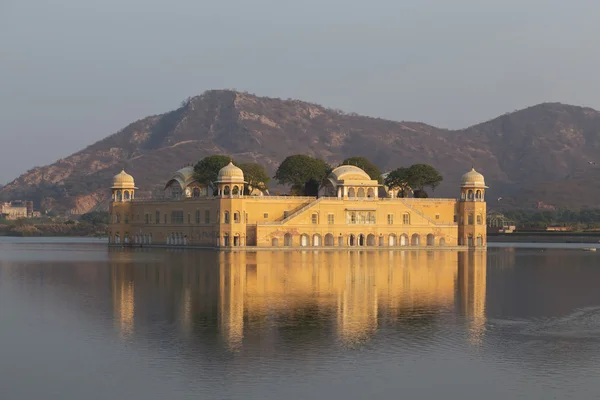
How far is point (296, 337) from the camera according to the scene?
25000 mm

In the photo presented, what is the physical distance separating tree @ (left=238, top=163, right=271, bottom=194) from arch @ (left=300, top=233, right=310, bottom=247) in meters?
12.0

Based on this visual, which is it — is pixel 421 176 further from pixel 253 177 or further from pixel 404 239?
pixel 253 177

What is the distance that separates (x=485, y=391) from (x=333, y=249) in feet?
208

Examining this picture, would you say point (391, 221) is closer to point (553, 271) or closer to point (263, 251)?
point (263, 251)

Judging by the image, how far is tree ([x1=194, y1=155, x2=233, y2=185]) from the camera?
9269cm

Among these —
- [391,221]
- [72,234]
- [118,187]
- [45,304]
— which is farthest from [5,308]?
[72,234]

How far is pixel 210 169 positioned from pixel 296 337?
69028 mm

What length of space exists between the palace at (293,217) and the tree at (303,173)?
1508 mm

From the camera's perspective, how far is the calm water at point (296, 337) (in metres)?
19.5

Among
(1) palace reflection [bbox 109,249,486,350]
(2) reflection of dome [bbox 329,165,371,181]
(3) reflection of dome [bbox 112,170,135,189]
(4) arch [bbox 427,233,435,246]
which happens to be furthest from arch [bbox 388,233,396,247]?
(1) palace reflection [bbox 109,249,486,350]

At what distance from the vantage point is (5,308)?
1262 inches

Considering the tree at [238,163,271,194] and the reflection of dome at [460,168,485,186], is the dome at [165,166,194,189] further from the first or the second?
the reflection of dome at [460,168,485,186]

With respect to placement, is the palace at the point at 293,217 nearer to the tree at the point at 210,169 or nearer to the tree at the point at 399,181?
the tree at the point at 210,169

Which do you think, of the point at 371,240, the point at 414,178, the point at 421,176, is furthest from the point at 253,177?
the point at 421,176
